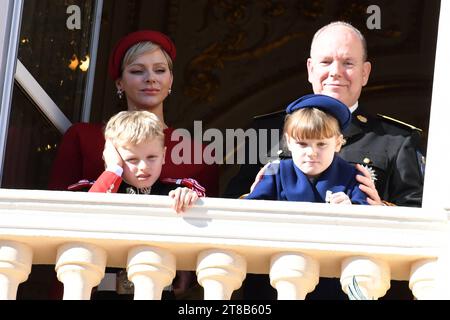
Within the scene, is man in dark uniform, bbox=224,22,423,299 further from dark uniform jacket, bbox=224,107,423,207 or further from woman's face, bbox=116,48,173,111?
woman's face, bbox=116,48,173,111

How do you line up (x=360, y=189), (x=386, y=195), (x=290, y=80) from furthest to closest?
(x=290, y=80), (x=386, y=195), (x=360, y=189)

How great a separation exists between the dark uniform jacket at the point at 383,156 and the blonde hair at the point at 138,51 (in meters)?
0.43

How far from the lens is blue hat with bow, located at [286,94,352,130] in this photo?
4.73 meters

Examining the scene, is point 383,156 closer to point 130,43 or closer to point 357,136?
point 357,136

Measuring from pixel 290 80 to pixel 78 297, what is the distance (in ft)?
13.2

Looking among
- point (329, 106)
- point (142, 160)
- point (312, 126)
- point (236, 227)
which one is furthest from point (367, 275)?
point (142, 160)

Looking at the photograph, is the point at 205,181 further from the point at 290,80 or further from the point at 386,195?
the point at 290,80

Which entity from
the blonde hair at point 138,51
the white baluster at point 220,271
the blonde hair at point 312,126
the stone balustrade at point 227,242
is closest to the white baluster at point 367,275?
the stone balustrade at point 227,242

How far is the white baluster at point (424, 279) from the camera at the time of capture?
4152mm

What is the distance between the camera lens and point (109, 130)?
4824 mm

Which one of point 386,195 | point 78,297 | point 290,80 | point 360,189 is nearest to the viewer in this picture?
point 78,297

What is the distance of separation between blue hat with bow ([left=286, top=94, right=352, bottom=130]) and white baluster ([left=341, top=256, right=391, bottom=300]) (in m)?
0.66

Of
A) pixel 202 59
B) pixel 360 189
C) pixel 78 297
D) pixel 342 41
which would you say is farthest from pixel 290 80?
pixel 78 297

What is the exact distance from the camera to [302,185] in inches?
181
